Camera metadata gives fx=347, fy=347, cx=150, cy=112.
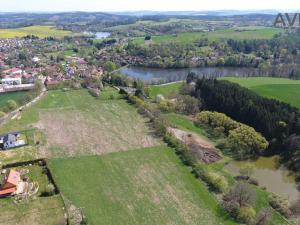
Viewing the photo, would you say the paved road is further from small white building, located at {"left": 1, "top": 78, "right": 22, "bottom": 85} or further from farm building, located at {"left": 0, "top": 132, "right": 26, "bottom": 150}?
small white building, located at {"left": 1, "top": 78, "right": 22, "bottom": 85}

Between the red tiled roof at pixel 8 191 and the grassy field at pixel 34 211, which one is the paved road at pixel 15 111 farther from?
the grassy field at pixel 34 211

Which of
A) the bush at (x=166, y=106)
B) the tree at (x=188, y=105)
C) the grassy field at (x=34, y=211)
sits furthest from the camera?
the bush at (x=166, y=106)

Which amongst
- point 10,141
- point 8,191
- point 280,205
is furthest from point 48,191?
point 280,205

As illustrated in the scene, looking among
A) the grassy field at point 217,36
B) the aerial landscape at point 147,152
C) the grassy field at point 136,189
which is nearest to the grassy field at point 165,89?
the aerial landscape at point 147,152

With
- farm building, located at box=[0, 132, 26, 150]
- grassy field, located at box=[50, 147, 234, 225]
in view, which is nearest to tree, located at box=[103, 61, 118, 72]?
farm building, located at box=[0, 132, 26, 150]

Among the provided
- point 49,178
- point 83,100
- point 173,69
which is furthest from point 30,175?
point 173,69

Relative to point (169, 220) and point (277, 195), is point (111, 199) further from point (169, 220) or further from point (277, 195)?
point (277, 195)

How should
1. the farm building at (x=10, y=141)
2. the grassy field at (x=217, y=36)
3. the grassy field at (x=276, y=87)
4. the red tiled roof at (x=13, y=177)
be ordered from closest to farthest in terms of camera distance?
the red tiled roof at (x=13, y=177), the farm building at (x=10, y=141), the grassy field at (x=276, y=87), the grassy field at (x=217, y=36)
